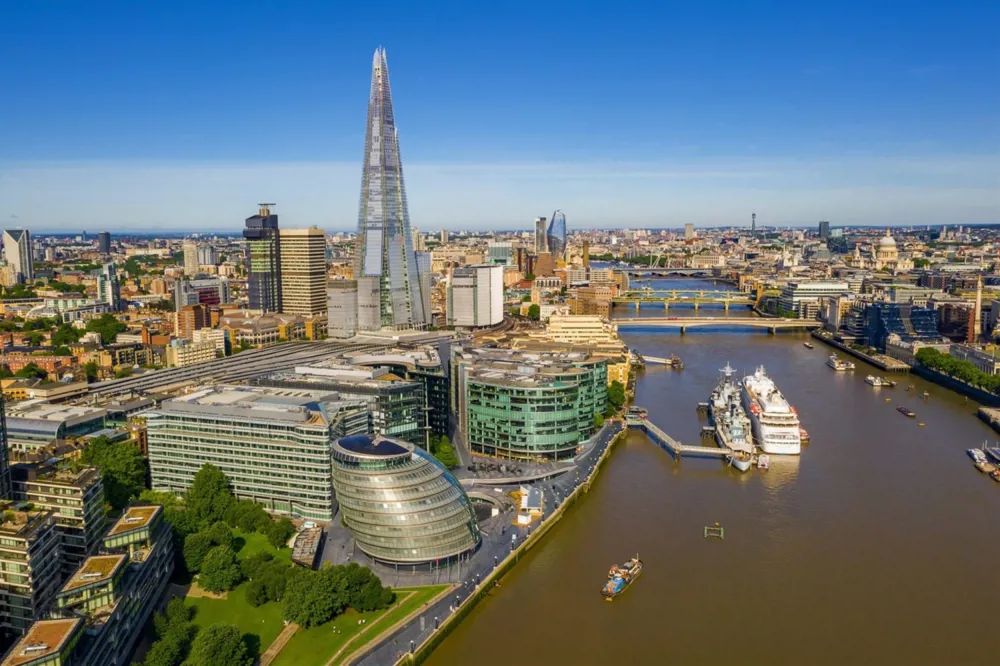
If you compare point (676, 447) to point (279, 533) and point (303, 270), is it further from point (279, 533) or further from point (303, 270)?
point (303, 270)

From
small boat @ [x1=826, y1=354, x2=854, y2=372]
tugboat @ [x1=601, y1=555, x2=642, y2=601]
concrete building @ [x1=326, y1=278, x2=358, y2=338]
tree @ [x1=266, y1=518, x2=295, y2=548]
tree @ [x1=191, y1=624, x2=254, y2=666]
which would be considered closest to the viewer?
tree @ [x1=191, y1=624, x2=254, y2=666]

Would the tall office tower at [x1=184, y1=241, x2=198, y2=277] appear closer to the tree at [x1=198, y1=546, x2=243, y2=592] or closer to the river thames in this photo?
the river thames

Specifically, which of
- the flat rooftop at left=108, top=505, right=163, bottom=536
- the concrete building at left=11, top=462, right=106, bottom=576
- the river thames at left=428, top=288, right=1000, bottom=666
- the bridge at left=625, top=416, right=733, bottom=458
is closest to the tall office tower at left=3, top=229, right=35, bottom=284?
the bridge at left=625, top=416, right=733, bottom=458

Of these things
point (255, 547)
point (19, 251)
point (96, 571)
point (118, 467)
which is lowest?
point (255, 547)

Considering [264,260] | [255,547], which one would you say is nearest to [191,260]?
[264,260]

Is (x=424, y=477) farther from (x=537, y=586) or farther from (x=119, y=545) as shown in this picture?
(x=119, y=545)

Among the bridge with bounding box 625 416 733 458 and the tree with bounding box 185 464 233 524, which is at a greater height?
the tree with bounding box 185 464 233 524
